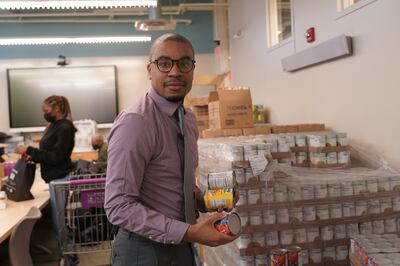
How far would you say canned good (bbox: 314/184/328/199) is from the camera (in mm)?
2387

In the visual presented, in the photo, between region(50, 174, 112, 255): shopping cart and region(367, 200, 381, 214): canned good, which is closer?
region(367, 200, 381, 214): canned good

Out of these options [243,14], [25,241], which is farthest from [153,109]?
[243,14]

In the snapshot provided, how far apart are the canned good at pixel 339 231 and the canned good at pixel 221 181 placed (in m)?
1.15

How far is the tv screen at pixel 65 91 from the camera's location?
25.3ft

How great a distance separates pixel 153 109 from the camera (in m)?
1.39

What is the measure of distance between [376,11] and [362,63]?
377mm

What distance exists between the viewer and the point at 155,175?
1370 mm

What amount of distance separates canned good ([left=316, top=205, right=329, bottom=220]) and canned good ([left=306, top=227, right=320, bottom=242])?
0.07 metres

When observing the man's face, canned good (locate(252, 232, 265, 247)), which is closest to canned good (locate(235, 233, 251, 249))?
canned good (locate(252, 232, 265, 247))

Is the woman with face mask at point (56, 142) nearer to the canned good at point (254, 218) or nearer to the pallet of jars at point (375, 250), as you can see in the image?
the canned good at point (254, 218)

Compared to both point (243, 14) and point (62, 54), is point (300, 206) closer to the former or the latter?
point (243, 14)

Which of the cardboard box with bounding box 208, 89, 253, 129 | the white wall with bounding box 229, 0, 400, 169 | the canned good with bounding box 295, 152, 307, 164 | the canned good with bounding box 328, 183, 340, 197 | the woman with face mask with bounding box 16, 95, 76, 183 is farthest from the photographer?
the woman with face mask with bounding box 16, 95, 76, 183

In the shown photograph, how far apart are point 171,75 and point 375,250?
133 cm

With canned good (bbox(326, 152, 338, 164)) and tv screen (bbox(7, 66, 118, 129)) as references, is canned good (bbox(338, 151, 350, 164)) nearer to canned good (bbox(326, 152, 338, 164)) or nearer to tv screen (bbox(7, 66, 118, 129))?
canned good (bbox(326, 152, 338, 164))
